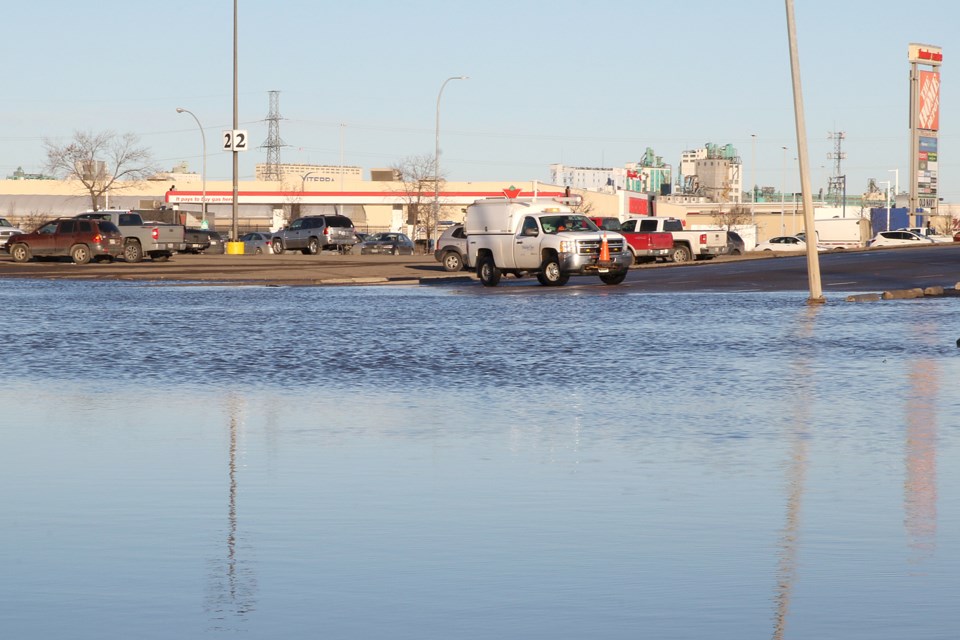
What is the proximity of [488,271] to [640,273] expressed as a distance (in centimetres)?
799

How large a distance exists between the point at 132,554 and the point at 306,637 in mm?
1795

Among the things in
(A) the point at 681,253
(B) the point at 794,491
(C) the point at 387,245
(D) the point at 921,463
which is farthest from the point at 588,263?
(C) the point at 387,245

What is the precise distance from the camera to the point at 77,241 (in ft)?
180

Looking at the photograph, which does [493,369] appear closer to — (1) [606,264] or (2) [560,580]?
(2) [560,580]

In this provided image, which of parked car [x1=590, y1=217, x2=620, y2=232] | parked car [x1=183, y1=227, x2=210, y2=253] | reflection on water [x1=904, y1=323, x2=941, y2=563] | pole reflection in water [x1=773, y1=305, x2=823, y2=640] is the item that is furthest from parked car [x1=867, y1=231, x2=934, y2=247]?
reflection on water [x1=904, y1=323, x2=941, y2=563]

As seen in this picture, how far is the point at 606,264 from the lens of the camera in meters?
38.9

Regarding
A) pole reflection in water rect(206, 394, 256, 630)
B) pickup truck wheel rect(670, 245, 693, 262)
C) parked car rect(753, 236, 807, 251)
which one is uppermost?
parked car rect(753, 236, 807, 251)

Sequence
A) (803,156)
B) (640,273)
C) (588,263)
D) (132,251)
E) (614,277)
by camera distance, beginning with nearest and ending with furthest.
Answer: (803,156) → (588,263) → (614,277) → (640,273) → (132,251)

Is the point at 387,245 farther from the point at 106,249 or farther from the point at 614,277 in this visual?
the point at 614,277

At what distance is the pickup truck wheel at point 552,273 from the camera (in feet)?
129

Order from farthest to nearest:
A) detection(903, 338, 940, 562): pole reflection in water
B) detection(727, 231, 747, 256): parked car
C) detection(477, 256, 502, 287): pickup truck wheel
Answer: detection(727, 231, 747, 256): parked car < detection(477, 256, 502, 287): pickup truck wheel < detection(903, 338, 940, 562): pole reflection in water

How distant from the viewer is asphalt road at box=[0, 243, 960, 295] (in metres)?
38.8

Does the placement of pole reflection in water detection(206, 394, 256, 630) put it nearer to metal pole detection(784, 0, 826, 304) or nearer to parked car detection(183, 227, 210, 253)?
metal pole detection(784, 0, 826, 304)

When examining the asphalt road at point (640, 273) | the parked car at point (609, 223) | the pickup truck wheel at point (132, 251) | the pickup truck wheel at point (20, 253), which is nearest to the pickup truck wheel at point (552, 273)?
the asphalt road at point (640, 273)
